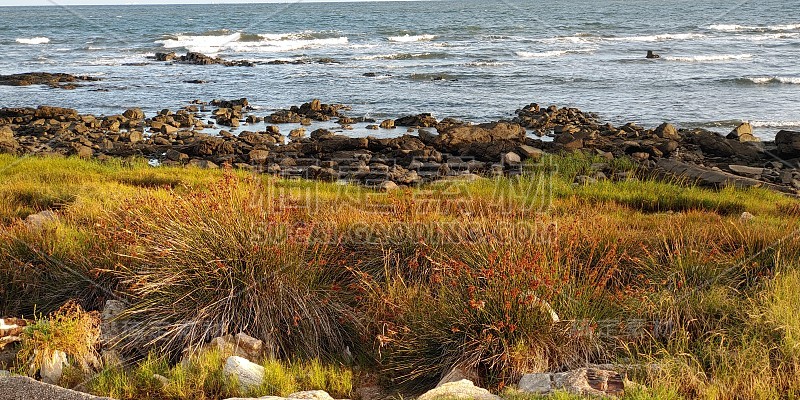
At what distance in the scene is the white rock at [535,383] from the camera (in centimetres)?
553

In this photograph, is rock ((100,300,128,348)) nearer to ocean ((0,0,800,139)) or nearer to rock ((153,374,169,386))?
rock ((153,374,169,386))

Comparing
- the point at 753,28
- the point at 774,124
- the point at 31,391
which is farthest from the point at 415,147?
the point at 753,28

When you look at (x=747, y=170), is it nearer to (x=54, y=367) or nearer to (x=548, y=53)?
(x=54, y=367)

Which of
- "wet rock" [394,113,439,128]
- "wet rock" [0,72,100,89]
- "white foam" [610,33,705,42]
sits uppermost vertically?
"white foam" [610,33,705,42]

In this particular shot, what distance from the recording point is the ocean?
29562 millimetres

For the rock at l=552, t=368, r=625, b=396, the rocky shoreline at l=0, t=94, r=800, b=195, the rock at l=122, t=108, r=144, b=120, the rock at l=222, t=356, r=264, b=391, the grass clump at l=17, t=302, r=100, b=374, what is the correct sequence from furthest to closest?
the rock at l=122, t=108, r=144, b=120 → the rocky shoreline at l=0, t=94, r=800, b=195 → the grass clump at l=17, t=302, r=100, b=374 → the rock at l=222, t=356, r=264, b=391 → the rock at l=552, t=368, r=625, b=396

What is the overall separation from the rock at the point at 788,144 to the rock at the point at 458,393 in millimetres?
16495

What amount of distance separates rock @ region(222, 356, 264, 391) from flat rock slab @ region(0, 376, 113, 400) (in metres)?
1.08

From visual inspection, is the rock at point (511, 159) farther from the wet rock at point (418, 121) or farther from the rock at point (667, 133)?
the wet rock at point (418, 121)

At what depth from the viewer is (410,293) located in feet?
23.6

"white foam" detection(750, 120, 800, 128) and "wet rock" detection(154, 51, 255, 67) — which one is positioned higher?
"white foam" detection(750, 120, 800, 128)

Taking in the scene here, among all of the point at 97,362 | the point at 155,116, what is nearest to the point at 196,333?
the point at 97,362

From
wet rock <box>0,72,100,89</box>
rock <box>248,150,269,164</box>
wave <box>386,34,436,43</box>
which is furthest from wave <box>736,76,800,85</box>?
wave <box>386,34,436,43</box>

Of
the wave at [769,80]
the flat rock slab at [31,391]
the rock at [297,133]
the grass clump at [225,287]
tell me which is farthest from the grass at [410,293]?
the wave at [769,80]
